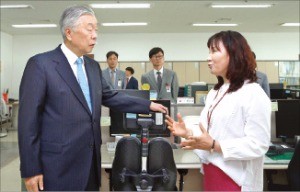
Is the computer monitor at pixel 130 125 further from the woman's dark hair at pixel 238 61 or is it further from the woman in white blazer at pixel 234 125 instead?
the woman's dark hair at pixel 238 61

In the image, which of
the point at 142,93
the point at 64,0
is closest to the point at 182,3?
the point at 64,0

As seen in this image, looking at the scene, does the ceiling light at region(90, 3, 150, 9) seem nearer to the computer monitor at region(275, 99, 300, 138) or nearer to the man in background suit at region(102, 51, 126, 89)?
the man in background suit at region(102, 51, 126, 89)

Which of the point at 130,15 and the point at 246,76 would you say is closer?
the point at 246,76

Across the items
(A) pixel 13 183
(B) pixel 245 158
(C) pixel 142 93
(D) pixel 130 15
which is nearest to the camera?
(B) pixel 245 158

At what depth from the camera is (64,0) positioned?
5809mm

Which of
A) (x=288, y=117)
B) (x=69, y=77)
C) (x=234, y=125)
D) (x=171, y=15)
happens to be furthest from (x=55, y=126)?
(x=171, y=15)

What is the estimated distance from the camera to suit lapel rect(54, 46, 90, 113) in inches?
62.7

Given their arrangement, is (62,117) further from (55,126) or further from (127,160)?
(127,160)

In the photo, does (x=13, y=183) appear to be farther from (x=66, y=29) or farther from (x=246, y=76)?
(x=246, y=76)

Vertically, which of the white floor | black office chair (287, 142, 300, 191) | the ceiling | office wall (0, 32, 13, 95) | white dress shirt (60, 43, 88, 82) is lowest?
the white floor

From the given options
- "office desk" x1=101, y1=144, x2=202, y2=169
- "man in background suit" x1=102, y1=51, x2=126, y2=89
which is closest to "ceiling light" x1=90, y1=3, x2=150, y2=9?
"man in background suit" x1=102, y1=51, x2=126, y2=89

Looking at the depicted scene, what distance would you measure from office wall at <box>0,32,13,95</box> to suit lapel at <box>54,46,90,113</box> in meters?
8.90

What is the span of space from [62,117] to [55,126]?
6 cm

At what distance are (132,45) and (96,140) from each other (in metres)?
8.97
